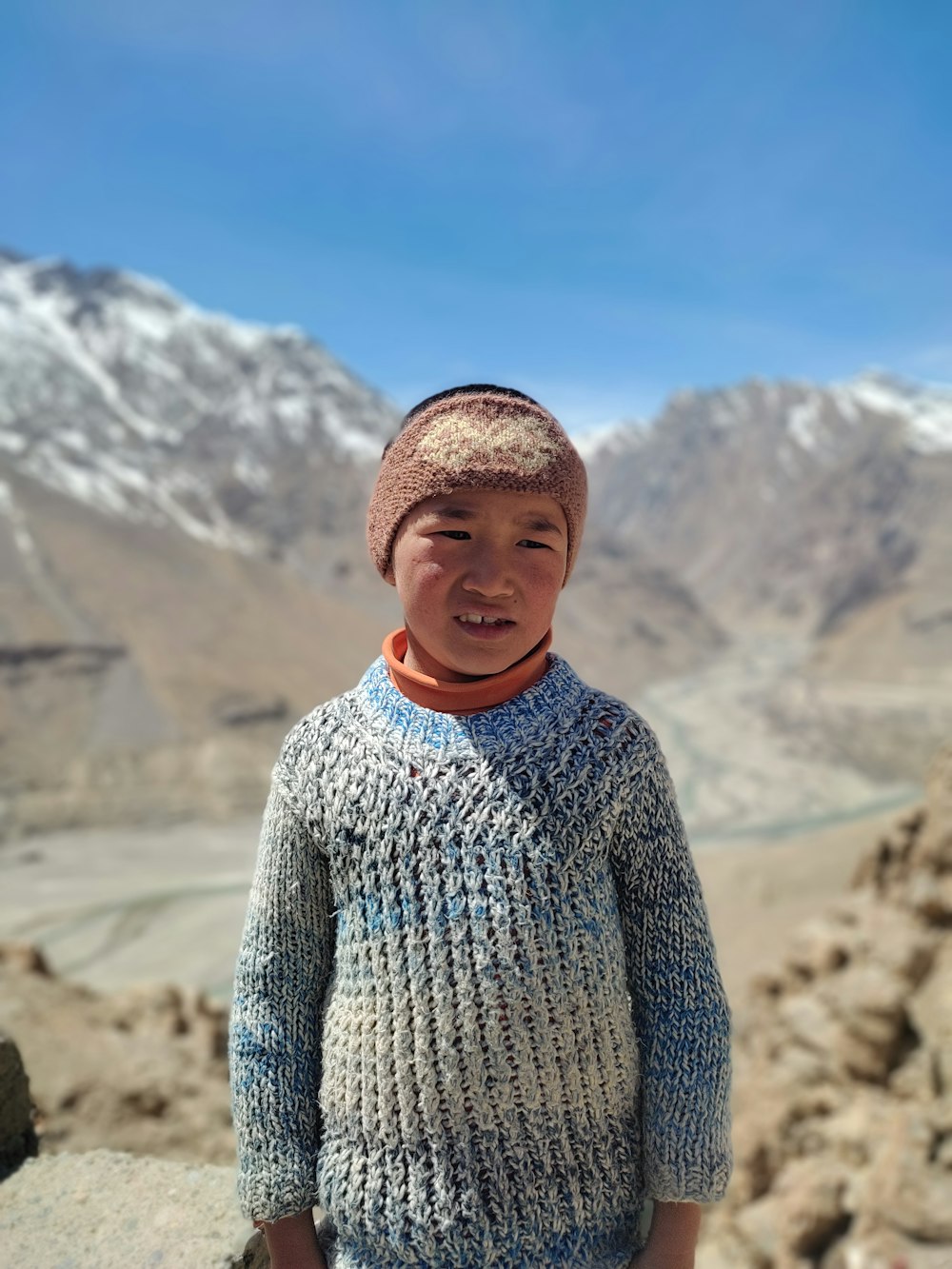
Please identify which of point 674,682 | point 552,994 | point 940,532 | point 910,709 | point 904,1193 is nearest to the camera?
point 552,994

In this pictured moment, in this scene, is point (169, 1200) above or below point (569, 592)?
below

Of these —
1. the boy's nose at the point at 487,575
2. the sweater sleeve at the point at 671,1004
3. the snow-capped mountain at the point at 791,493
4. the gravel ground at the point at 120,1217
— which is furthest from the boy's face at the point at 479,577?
the snow-capped mountain at the point at 791,493

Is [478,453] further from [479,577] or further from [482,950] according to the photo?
[482,950]

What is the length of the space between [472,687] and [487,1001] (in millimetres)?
452

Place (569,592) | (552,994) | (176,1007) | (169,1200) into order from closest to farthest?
(552,994), (169,1200), (176,1007), (569,592)

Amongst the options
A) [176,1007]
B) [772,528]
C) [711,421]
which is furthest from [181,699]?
[711,421]

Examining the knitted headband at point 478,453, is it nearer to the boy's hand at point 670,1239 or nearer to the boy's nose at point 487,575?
the boy's nose at point 487,575

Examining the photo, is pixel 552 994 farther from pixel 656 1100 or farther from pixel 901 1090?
pixel 901 1090

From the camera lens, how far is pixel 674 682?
194ft

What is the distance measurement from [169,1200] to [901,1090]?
4.67 m

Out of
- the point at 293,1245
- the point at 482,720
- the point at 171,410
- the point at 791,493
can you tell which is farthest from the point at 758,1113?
the point at 791,493

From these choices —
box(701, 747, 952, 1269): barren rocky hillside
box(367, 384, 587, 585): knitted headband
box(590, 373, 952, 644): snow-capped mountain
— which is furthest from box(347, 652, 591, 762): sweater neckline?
box(590, 373, 952, 644): snow-capped mountain

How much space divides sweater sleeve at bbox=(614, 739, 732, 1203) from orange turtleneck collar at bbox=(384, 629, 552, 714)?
0.22 m

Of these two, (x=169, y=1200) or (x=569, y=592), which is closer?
(x=169, y=1200)
